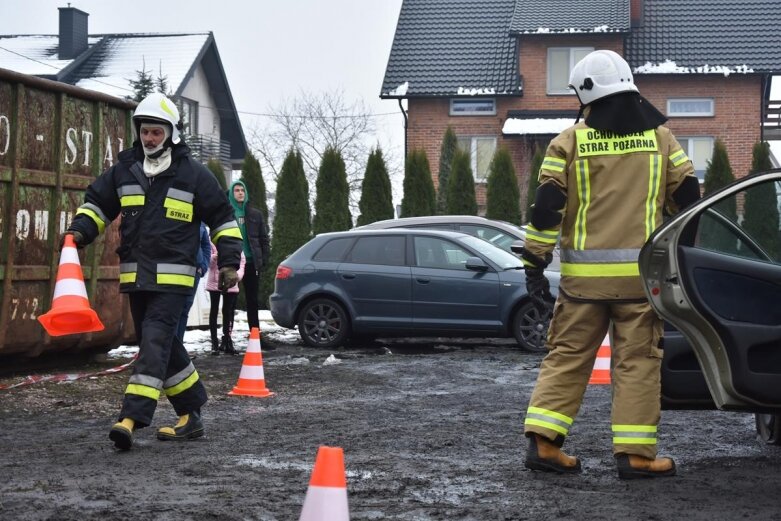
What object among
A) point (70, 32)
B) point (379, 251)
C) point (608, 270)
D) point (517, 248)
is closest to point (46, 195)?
point (517, 248)

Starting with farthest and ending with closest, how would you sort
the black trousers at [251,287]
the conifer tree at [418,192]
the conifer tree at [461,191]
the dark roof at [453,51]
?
1. the dark roof at [453,51]
2. the conifer tree at [461,191]
3. the conifer tree at [418,192]
4. the black trousers at [251,287]

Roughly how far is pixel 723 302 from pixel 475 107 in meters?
31.2

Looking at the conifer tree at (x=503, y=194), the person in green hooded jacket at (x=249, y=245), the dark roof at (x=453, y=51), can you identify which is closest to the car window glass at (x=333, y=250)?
the person in green hooded jacket at (x=249, y=245)

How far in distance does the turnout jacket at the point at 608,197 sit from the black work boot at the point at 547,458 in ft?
2.38

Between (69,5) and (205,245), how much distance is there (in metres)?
30.8

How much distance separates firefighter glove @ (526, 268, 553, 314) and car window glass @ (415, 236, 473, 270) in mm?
8442

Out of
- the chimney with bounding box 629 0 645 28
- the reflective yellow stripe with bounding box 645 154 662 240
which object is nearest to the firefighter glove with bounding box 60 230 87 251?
the reflective yellow stripe with bounding box 645 154 662 240

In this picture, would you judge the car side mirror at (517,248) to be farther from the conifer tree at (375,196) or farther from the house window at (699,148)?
the house window at (699,148)

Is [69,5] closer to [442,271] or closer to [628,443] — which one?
[442,271]

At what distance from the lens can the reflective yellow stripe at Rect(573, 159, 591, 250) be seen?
20.8 feet

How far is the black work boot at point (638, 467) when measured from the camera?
239 inches

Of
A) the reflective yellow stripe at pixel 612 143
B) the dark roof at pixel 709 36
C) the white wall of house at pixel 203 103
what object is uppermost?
the dark roof at pixel 709 36

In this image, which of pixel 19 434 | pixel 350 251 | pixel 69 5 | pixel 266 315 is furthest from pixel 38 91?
pixel 69 5

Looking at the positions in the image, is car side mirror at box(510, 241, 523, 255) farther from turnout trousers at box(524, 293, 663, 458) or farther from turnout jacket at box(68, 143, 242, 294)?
turnout jacket at box(68, 143, 242, 294)
